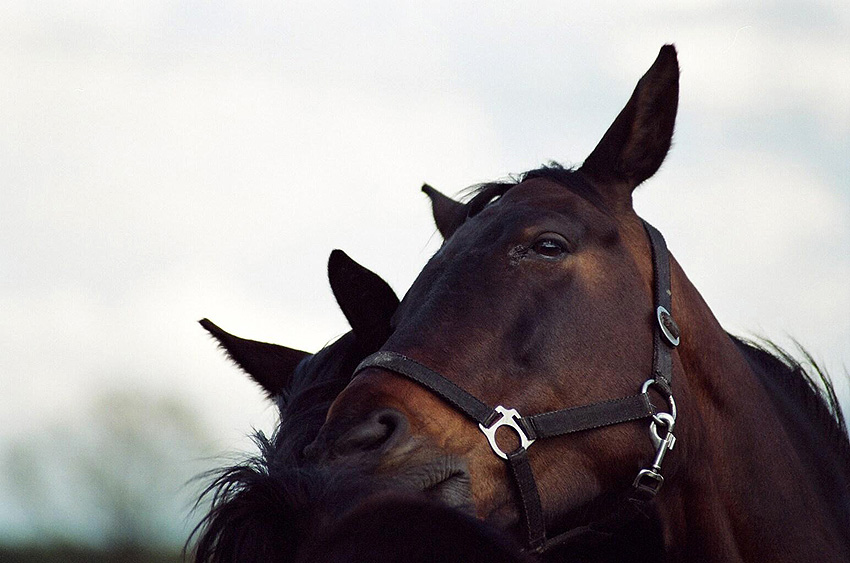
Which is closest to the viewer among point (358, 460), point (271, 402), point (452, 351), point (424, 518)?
point (424, 518)

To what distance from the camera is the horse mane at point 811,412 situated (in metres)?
3.96

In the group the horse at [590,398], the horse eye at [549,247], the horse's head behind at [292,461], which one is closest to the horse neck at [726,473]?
the horse at [590,398]

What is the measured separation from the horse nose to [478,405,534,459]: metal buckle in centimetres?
30

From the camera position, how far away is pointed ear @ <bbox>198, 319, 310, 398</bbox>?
14.0ft

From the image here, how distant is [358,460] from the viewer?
279cm

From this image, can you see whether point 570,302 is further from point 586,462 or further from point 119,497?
point 119,497

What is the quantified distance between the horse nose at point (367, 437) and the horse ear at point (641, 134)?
1.43 meters

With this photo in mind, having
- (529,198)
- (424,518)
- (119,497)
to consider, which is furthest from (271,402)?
(119,497)

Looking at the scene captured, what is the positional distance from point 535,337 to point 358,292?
3.12 feet

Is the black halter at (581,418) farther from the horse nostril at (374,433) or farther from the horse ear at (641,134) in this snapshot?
the horse ear at (641,134)

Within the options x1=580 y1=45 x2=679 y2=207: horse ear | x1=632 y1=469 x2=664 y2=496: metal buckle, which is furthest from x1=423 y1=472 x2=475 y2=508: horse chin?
x1=580 y1=45 x2=679 y2=207: horse ear

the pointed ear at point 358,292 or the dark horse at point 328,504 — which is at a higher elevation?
the pointed ear at point 358,292

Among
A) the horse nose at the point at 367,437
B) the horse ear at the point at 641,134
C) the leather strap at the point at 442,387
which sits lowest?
the horse nose at the point at 367,437

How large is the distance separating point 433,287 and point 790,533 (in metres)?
1.64
